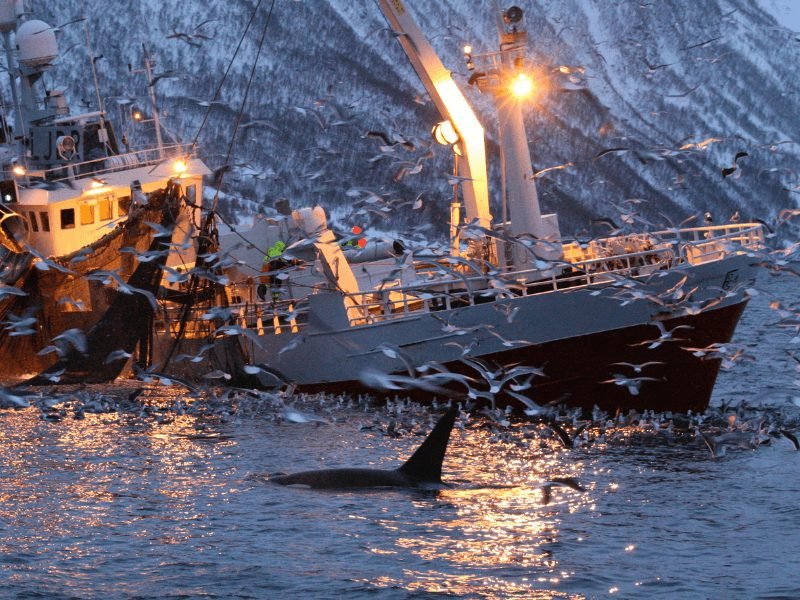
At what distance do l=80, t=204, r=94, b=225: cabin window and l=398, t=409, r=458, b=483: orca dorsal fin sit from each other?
61.4 ft

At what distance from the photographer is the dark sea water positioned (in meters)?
18.2

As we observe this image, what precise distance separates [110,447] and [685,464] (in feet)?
34.9

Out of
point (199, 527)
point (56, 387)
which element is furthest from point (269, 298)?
point (199, 527)

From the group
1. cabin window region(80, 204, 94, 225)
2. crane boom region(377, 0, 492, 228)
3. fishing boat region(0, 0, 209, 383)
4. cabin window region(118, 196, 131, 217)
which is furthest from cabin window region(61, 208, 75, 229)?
crane boom region(377, 0, 492, 228)

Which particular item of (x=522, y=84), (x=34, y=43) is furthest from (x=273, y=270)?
(x=34, y=43)

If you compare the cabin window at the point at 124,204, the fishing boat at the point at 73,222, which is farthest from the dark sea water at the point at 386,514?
the cabin window at the point at 124,204

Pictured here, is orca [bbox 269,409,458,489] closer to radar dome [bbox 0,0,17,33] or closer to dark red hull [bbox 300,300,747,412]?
dark red hull [bbox 300,300,747,412]

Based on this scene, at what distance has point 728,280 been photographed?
3325 centimetres

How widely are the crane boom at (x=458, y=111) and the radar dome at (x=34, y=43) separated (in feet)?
36.5

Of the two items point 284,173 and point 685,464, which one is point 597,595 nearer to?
point 685,464

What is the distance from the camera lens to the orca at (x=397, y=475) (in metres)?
22.6

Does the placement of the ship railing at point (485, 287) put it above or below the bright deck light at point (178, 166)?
below

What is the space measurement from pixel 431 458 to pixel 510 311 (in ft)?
31.4

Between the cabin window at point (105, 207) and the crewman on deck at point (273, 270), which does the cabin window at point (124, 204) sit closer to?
the cabin window at point (105, 207)
